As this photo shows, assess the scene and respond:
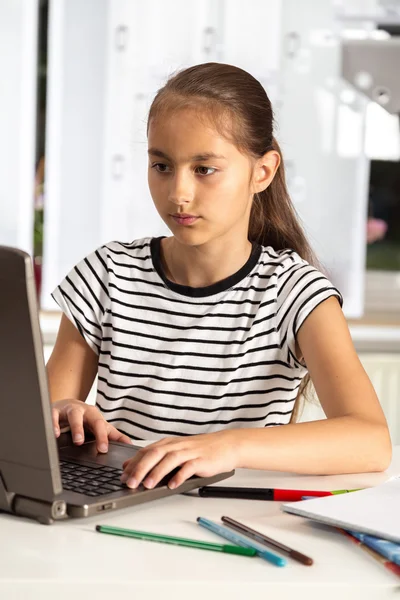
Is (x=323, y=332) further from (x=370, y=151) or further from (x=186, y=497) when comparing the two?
(x=370, y=151)

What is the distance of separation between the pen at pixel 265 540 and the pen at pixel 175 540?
3cm

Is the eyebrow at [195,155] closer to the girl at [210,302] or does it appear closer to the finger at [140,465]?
the girl at [210,302]

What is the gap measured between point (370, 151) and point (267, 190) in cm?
166

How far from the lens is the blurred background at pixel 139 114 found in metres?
2.95

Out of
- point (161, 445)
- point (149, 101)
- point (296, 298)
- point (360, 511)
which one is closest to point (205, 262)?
point (296, 298)

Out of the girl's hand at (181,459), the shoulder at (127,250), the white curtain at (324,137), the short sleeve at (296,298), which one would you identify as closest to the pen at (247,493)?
the girl's hand at (181,459)

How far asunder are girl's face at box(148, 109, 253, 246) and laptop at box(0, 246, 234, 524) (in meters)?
0.49

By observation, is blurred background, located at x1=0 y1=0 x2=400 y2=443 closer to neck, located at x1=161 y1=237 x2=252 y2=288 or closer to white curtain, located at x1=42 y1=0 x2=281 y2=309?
white curtain, located at x1=42 y1=0 x2=281 y2=309

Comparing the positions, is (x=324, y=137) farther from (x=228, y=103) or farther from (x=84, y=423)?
(x=84, y=423)

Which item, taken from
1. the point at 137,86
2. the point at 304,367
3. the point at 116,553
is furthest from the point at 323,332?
the point at 137,86

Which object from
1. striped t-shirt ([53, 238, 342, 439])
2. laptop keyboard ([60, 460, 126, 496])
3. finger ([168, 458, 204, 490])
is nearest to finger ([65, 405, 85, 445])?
laptop keyboard ([60, 460, 126, 496])

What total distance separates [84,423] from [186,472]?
25cm

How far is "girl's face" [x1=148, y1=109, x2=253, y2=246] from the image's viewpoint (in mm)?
1355

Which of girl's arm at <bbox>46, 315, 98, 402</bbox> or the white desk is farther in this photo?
girl's arm at <bbox>46, 315, 98, 402</bbox>
